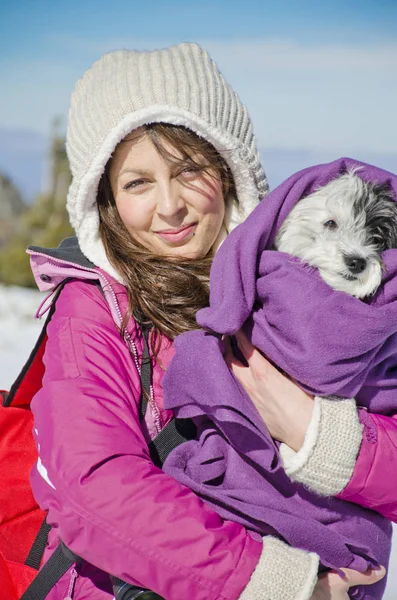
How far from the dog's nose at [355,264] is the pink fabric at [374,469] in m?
0.38

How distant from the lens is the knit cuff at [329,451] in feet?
5.69

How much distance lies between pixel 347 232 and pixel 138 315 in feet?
2.10

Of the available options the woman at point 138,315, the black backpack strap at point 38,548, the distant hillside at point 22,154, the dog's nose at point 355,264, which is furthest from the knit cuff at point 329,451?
the distant hillside at point 22,154

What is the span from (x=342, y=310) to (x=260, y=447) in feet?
1.33

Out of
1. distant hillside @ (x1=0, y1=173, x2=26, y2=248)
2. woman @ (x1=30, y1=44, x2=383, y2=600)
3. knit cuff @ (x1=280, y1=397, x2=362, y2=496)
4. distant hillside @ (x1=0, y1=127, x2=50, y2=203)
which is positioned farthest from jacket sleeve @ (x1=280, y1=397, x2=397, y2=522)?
distant hillside @ (x1=0, y1=127, x2=50, y2=203)

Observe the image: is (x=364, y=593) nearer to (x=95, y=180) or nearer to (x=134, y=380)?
(x=134, y=380)

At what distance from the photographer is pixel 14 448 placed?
7.02 ft

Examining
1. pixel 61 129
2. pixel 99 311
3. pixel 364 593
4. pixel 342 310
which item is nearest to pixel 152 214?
pixel 99 311

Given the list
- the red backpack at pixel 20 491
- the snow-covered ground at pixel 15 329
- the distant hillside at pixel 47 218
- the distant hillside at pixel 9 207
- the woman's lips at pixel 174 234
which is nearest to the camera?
the red backpack at pixel 20 491

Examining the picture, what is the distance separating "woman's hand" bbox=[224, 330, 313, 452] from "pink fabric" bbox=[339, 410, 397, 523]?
0.15 m

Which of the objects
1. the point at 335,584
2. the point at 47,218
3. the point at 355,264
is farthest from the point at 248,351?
the point at 47,218

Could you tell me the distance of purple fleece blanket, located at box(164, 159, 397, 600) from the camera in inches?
66.2

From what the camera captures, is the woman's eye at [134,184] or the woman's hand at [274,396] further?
the woman's eye at [134,184]

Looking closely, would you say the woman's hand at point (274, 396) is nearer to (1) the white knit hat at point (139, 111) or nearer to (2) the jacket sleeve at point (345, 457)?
(2) the jacket sleeve at point (345, 457)
